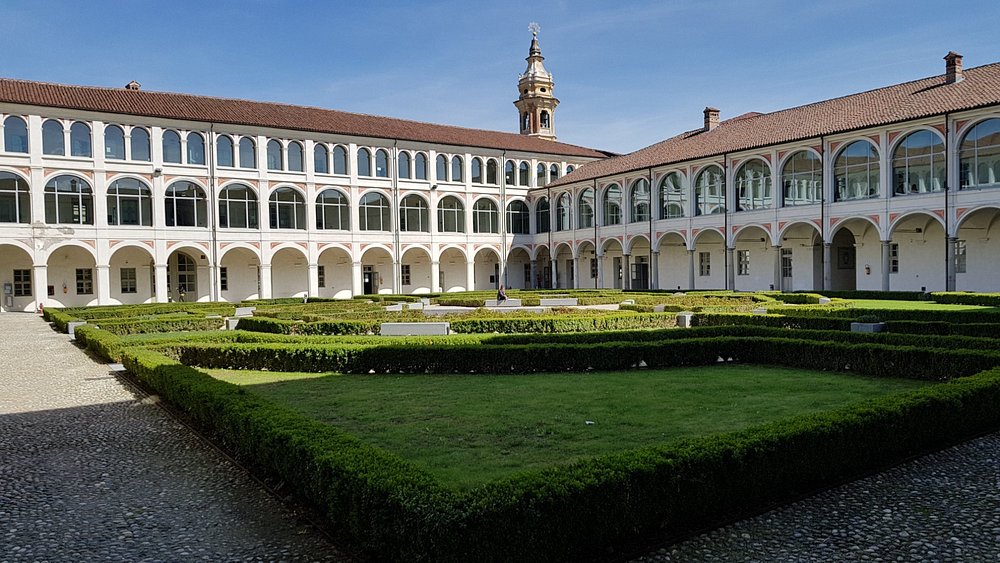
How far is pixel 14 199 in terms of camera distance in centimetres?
3475

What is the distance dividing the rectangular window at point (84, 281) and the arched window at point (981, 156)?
4278 centimetres

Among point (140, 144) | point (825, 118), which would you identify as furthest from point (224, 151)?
point (825, 118)

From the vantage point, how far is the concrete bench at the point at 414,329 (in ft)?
57.5

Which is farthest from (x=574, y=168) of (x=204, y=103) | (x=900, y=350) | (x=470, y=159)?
(x=900, y=350)

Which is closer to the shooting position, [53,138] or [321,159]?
[53,138]

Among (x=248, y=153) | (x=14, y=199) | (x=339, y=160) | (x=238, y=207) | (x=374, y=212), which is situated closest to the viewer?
(x=14, y=199)

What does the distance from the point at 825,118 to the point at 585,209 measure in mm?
17598

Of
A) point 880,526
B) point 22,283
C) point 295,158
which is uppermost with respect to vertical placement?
point 295,158

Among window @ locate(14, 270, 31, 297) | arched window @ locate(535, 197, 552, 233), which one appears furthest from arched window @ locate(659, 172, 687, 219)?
window @ locate(14, 270, 31, 297)

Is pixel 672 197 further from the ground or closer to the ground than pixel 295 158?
closer to the ground

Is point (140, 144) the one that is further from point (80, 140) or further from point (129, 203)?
point (129, 203)

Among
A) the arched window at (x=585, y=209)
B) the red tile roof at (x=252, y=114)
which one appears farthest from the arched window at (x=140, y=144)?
the arched window at (x=585, y=209)

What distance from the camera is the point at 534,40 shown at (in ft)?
204

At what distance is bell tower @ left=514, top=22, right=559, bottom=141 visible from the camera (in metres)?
61.5
